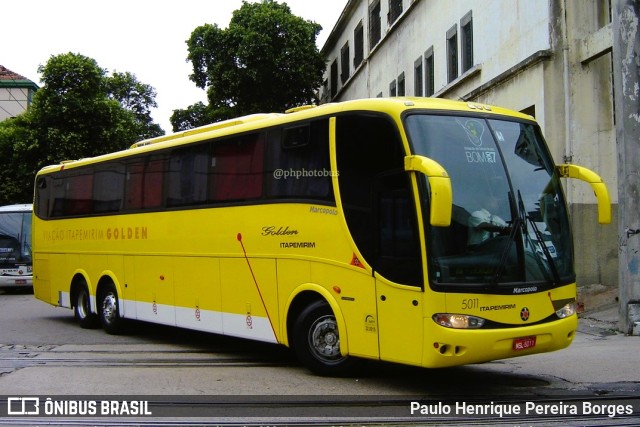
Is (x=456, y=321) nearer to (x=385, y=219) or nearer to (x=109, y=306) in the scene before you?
(x=385, y=219)

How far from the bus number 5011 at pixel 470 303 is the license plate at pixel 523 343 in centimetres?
58

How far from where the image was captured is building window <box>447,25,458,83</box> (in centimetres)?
2083

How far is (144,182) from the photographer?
11.8 meters

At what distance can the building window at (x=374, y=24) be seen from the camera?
29.7 m

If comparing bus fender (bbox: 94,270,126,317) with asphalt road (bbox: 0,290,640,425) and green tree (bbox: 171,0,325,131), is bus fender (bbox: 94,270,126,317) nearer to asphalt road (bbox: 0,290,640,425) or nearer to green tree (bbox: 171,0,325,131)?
asphalt road (bbox: 0,290,640,425)

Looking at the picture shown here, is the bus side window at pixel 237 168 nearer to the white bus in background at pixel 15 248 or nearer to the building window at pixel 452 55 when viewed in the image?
the building window at pixel 452 55

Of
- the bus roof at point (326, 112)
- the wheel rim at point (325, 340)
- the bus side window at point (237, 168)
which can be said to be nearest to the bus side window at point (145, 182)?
the bus roof at point (326, 112)

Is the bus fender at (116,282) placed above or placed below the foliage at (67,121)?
below

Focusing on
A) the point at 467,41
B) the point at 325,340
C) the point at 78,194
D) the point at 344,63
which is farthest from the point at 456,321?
the point at 344,63

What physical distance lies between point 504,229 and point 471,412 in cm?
179

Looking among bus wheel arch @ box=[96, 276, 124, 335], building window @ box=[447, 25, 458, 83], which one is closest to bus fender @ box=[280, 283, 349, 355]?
bus wheel arch @ box=[96, 276, 124, 335]

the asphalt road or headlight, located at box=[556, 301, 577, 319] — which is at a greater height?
headlight, located at box=[556, 301, 577, 319]

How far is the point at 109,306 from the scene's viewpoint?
42.3 ft

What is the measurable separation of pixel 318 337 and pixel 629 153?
6699 mm
